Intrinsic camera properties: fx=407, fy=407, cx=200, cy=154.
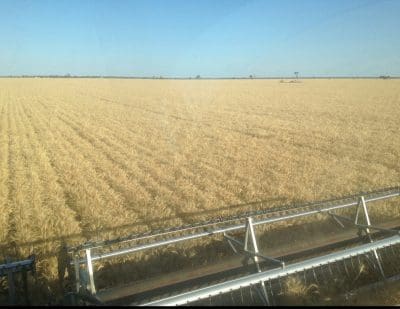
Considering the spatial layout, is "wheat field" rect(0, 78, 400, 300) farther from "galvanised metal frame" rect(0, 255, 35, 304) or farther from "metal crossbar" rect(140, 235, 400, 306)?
"metal crossbar" rect(140, 235, 400, 306)

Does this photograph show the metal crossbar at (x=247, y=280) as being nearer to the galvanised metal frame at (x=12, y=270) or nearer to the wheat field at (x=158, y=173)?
the galvanised metal frame at (x=12, y=270)

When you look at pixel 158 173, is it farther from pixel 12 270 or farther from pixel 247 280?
pixel 247 280

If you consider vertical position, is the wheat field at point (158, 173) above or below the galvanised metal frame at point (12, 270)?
below

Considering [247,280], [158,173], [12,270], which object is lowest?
[158,173]

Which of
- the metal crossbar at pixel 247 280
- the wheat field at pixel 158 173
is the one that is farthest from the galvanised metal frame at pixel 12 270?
the metal crossbar at pixel 247 280

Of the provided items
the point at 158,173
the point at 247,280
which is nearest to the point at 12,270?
the point at 247,280

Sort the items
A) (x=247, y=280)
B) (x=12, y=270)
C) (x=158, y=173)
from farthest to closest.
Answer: (x=158, y=173) → (x=12, y=270) → (x=247, y=280)

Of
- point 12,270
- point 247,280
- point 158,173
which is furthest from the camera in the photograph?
point 158,173

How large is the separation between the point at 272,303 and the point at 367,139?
11.9 metres

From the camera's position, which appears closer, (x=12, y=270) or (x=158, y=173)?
(x=12, y=270)

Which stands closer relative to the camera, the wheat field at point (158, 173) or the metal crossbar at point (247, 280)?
the metal crossbar at point (247, 280)

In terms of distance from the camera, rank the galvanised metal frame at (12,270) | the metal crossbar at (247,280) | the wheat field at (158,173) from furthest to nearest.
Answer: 1. the wheat field at (158,173)
2. the galvanised metal frame at (12,270)
3. the metal crossbar at (247,280)

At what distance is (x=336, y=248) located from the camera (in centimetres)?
456

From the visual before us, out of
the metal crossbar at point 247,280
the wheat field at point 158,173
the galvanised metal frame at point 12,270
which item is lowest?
the wheat field at point 158,173
